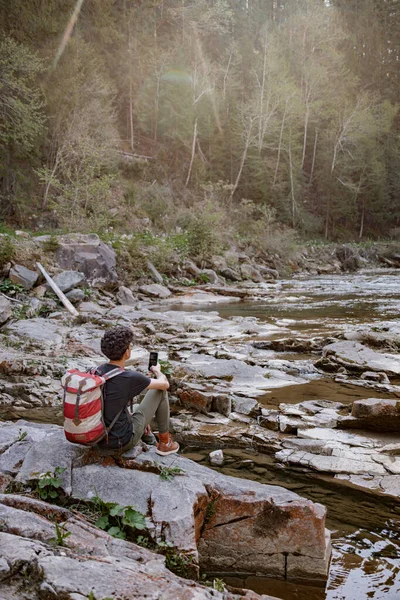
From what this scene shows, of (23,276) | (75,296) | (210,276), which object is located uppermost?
(23,276)

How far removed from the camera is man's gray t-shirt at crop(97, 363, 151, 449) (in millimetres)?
3584

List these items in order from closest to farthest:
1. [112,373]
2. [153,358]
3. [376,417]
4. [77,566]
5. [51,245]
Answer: [77,566]
[112,373]
[153,358]
[376,417]
[51,245]

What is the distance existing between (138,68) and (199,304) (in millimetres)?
28731

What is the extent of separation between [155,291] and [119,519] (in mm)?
14381

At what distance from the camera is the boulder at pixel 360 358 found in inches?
312

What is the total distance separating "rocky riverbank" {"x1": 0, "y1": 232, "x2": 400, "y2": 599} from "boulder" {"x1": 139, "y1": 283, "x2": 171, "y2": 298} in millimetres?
2714

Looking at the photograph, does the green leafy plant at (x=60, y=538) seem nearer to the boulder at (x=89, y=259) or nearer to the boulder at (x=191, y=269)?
the boulder at (x=89, y=259)

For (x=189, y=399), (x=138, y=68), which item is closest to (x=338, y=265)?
(x=138, y=68)

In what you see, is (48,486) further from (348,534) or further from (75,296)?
(75,296)

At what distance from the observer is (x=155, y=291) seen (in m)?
17.3

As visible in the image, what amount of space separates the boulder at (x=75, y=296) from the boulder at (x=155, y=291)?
11.1ft

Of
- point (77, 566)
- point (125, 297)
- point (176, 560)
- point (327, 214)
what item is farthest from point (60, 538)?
point (327, 214)

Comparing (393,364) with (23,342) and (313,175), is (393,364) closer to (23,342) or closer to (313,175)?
(23,342)

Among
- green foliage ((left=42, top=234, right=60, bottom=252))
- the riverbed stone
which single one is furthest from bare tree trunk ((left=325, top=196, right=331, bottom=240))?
the riverbed stone
